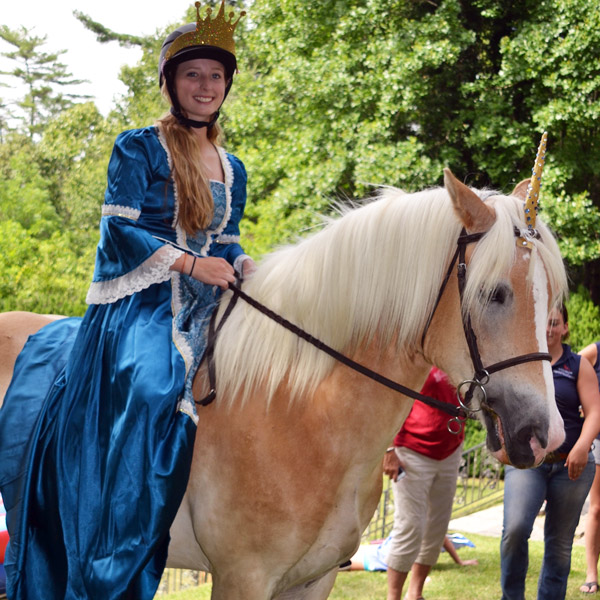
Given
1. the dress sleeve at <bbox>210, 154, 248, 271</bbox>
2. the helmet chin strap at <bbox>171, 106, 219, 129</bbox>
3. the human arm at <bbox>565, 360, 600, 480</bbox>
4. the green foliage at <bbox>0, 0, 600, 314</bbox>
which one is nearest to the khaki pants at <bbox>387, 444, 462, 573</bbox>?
the human arm at <bbox>565, 360, 600, 480</bbox>

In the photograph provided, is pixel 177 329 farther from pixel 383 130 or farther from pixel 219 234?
pixel 383 130

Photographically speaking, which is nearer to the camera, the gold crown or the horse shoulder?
the gold crown

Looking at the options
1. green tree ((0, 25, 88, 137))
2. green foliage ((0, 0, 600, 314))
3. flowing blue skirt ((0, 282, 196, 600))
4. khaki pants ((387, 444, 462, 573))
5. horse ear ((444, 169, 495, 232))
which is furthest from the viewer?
green tree ((0, 25, 88, 137))

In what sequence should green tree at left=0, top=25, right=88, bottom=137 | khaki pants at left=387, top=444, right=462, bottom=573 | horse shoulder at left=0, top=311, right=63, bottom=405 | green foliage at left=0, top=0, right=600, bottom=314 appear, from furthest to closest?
green tree at left=0, top=25, right=88, bottom=137, green foliage at left=0, top=0, right=600, bottom=314, khaki pants at left=387, top=444, right=462, bottom=573, horse shoulder at left=0, top=311, right=63, bottom=405

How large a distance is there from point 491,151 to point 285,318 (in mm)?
11946

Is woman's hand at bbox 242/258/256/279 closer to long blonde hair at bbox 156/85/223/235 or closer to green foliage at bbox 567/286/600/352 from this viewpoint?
long blonde hair at bbox 156/85/223/235

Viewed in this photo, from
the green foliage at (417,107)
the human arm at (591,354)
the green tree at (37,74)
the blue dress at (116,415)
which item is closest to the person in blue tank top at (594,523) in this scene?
the human arm at (591,354)

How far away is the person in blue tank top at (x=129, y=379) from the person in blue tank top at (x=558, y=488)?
8.36 feet

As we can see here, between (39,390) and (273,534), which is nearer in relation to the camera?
(273,534)

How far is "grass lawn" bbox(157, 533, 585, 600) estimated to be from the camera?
6023 millimetres

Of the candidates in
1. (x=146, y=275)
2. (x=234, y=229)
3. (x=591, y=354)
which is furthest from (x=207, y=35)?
(x=591, y=354)

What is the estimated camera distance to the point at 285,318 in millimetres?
2789

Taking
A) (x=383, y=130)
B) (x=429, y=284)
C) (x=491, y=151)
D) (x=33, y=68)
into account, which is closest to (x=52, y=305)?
(x=383, y=130)

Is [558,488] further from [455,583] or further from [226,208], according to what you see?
[226,208]
